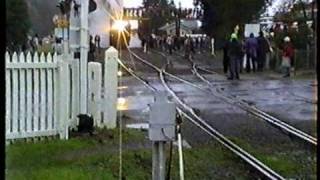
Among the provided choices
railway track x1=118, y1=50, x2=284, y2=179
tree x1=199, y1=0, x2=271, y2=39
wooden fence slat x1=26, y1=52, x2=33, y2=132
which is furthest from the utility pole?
tree x1=199, y1=0, x2=271, y2=39

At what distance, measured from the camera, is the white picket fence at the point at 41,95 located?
927cm

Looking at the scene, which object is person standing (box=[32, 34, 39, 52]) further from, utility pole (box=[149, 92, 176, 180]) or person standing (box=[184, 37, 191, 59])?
person standing (box=[184, 37, 191, 59])

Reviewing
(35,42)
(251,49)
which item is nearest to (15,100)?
(35,42)

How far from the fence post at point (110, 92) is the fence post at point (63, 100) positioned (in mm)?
1259

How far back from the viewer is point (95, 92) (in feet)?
36.8

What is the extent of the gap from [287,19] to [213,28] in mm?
20942

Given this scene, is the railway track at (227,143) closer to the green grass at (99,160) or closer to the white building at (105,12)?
the green grass at (99,160)

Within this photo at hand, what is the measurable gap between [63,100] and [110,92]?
1.52 meters

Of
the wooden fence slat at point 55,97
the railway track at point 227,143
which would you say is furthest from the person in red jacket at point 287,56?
the wooden fence slat at point 55,97

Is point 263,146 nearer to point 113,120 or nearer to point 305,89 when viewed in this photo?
point 113,120

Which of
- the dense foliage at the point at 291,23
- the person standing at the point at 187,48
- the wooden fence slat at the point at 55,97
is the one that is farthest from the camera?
the person standing at the point at 187,48

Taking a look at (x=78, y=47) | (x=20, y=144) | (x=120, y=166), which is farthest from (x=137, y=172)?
(x=78, y=47)

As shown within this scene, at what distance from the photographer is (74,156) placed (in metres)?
8.79

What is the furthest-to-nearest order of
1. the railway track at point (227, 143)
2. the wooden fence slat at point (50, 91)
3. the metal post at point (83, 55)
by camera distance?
1. the metal post at point (83, 55)
2. the wooden fence slat at point (50, 91)
3. the railway track at point (227, 143)
